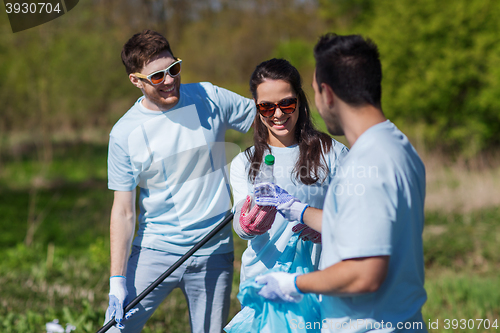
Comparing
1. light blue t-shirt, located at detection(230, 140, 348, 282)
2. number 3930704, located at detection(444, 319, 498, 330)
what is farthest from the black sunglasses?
number 3930704, located at detection(444, 319, 498, 330)

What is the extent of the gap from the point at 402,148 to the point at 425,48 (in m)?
11.1

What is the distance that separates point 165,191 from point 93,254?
3.88 meters

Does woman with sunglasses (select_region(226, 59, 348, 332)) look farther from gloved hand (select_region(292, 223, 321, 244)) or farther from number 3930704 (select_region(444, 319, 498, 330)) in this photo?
number 3930704 (select_region(444, 319, 498, 330))

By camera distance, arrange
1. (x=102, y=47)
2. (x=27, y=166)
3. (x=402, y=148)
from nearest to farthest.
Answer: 1. (x=402, y=148)
2. (x=27, y=166)
3. (x=102, y=47)

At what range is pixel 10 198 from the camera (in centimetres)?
1056

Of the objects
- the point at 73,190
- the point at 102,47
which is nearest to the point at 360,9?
the point at 102,47

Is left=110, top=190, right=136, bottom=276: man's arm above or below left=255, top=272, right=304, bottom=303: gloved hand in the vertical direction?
above

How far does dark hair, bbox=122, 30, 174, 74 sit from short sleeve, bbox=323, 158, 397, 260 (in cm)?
150

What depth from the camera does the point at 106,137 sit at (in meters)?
17.4

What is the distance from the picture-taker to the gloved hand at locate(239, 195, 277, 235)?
1.90 metres

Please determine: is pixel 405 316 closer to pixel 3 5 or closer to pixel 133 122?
pixel 133 122

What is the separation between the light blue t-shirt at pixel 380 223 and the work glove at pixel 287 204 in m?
0.35

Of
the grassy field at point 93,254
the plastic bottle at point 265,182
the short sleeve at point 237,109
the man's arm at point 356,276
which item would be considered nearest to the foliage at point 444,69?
the grassy field at point 93,254

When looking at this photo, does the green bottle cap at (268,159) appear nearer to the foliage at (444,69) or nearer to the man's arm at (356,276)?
the man's arm at (356,276)
